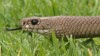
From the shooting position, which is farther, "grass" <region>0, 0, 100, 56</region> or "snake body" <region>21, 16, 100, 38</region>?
"grass" <region>0, 0, 100, 56</region>

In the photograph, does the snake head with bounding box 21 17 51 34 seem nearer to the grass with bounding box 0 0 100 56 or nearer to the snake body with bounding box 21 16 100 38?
the snake body with bounding box 21 16 100 38

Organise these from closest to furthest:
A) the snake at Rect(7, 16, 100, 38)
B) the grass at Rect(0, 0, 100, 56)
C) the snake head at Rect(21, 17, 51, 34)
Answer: the snake at Rect(7, 16, 100, 38)
the snake head at Rect(21, 17, 51, 34)
the grass at Rect(0, 0, 100, 56)

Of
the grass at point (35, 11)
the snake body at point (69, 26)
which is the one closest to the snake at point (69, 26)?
the snake body at point (69, 26)

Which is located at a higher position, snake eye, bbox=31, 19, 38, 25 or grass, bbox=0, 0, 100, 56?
snake eye, bbox=31, 19, 38, 25

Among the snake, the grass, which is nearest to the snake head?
the snake

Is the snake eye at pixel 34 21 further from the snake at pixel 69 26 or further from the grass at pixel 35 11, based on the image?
the grass at pixel 35 11

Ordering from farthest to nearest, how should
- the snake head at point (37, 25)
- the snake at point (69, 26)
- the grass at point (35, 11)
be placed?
1. the grass at point (35, 11)
2. the snake head at point (37, 25)
3. the snake at point (69, 26)

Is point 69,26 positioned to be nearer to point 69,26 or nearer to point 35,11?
point 69,26

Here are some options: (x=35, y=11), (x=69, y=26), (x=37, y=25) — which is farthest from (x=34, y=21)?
(x=35, y=11)
